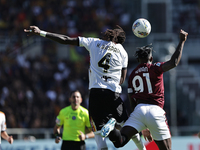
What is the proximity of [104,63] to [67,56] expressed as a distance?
12129mm

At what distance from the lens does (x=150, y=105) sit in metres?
6.11

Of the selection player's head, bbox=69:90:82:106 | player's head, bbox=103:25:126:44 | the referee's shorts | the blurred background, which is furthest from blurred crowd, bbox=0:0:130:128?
player's head, bbox=103:25:126:44

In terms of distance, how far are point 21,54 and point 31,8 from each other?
9.70 feet

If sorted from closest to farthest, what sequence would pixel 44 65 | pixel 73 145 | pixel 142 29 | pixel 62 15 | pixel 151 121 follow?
1. pixel 151 121
2. pixel 142 29
3. pixel 73 145
4. pixel 44 65
5. pixel 62 15

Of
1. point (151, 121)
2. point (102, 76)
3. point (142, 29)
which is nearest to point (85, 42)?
point (102, 76)

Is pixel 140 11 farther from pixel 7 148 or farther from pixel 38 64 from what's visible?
pixel 7 148

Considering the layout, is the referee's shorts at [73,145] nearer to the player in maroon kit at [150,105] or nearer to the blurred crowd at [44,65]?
the player in maroon kit at [150,105]

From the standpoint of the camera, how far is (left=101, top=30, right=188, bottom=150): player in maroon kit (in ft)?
19.3

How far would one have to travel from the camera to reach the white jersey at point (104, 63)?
6.13 metres

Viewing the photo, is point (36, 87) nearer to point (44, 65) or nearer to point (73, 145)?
point (44, 65)

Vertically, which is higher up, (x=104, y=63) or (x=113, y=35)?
(x=113, y=35)

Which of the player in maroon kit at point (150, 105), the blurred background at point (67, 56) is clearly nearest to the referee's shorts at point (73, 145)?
the player in maroon kit at point (150, 105)

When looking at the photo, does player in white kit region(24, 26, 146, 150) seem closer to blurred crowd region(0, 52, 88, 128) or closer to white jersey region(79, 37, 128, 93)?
white jersey region(79, 37, 128, 93)

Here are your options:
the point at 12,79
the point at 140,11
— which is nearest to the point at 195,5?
the point at 140,11
